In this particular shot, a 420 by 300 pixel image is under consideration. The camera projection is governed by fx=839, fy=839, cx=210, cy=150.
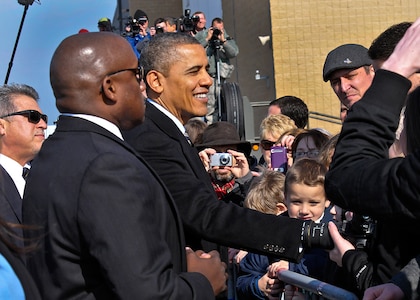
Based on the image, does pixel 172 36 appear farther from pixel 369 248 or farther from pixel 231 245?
pixel 369 248

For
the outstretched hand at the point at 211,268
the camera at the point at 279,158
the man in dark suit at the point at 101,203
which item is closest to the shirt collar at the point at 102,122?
the man in dark suit at the point at 101,203

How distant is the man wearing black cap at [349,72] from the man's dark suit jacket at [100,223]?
2.36 m

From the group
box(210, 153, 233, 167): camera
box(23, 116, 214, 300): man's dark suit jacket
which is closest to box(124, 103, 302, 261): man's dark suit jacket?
box(23, 116, 214, 300): man's dark suit jacket

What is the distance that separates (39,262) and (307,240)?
3.91 feet

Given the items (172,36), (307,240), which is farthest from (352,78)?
(307,240)

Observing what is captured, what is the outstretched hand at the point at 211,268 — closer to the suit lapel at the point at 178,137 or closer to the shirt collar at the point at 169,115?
the suit lapel at the point at 178,137

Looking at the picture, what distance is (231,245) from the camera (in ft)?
12.0

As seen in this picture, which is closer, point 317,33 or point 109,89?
point 109,89

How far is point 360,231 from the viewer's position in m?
3.53

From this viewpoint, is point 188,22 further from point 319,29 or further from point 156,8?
point 156,8

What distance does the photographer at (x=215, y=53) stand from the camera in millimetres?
12797

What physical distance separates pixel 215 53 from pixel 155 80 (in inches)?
350

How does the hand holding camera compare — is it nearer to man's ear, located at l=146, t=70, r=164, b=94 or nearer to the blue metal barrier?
the blue metal barrier

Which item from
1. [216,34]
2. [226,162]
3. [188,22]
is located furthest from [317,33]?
[226,162]
